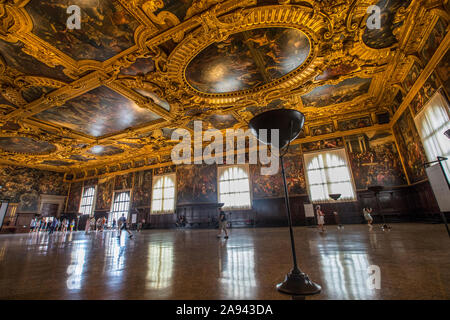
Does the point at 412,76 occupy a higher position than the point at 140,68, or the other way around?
the point at 140,68

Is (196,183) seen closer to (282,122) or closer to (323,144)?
(323,144)

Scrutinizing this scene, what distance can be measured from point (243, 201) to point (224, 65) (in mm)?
10207

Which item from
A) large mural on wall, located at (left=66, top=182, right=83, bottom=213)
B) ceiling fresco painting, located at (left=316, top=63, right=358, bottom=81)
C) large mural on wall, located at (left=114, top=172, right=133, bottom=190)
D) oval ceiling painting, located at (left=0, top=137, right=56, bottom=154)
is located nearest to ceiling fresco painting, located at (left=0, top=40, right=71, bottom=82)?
oval ceiling painting, located at (left=0, top=137, right=56, bottom=154)

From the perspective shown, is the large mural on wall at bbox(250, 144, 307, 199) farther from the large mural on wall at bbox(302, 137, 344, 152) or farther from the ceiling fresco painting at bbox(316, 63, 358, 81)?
the ceiling fresco painting at bbox(316, 63, 358, 81)

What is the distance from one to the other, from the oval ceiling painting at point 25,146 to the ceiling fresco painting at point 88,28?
12.8 m

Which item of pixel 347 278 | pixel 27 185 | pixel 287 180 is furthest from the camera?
pixel 27 185

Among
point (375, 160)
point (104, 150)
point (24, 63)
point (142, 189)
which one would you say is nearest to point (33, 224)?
point (104, 150)

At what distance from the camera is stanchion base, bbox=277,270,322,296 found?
5.11 ft

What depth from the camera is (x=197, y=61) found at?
7.95m

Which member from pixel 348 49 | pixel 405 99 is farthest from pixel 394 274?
pixel 405 99

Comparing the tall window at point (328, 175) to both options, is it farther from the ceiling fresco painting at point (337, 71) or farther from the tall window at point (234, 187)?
the ceiling fresco painting at point (337, 71)

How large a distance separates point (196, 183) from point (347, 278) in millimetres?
15827

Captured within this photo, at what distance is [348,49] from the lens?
A: 788 cm

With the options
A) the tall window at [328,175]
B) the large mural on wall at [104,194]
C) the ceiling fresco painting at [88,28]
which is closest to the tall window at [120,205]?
the large mural on wall at [104,194]
